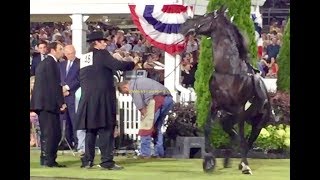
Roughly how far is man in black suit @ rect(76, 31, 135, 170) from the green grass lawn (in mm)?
171

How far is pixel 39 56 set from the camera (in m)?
11.2

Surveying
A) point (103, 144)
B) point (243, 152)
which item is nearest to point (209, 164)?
point (243, 152)

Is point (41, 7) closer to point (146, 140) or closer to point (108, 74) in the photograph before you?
point (108, 74)

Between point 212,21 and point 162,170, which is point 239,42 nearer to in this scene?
point 212,21

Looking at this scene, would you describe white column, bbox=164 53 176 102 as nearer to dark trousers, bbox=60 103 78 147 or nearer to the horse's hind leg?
the horse's hind leg

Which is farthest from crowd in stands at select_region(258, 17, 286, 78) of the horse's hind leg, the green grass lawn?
the green grass lawn

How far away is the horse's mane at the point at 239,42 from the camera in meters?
10.7

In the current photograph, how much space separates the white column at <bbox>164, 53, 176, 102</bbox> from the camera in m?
10.9

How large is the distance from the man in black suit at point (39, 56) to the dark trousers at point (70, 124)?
0.67 metres

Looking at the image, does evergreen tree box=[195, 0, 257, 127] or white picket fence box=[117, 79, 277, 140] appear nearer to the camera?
evergreen tree box=[195, 0, 257, 127]

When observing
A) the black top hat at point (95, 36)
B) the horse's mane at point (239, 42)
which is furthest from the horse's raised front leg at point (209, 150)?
the black top hat at point (95, 36)

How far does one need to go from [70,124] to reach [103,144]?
0.57 m
